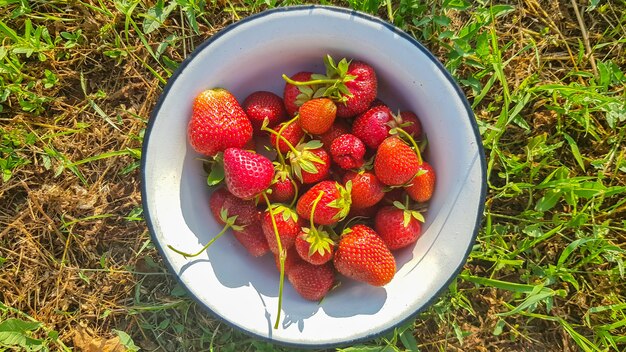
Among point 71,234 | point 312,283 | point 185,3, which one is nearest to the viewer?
point 312,283

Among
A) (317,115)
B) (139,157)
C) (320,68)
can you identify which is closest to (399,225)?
(317,115)

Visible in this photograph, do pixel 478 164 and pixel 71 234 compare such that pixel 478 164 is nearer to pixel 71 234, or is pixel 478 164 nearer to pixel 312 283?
pixel 312 283

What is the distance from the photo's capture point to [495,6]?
1772mm

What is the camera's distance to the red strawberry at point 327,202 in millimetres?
1416

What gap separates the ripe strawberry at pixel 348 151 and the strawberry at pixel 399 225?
147mm

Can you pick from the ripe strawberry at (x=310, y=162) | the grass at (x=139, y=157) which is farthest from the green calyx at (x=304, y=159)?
the grass at (x=139, y=157)

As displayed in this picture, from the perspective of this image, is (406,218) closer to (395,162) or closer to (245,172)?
(395,162)

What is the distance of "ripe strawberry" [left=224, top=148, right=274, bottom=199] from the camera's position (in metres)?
1.39

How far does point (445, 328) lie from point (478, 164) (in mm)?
667

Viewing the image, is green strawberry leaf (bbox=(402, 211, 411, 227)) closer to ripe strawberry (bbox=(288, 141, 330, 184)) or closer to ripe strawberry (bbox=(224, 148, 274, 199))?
ripe strawberry (bbox=(288, 141, 330, 184))

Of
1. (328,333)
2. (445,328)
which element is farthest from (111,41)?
(445,328)

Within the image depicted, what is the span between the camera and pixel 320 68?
1552 millimetres

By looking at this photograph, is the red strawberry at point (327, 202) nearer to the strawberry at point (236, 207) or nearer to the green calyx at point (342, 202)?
the green calyx at point (342, 202)

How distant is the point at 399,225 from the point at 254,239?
14.9 inches
